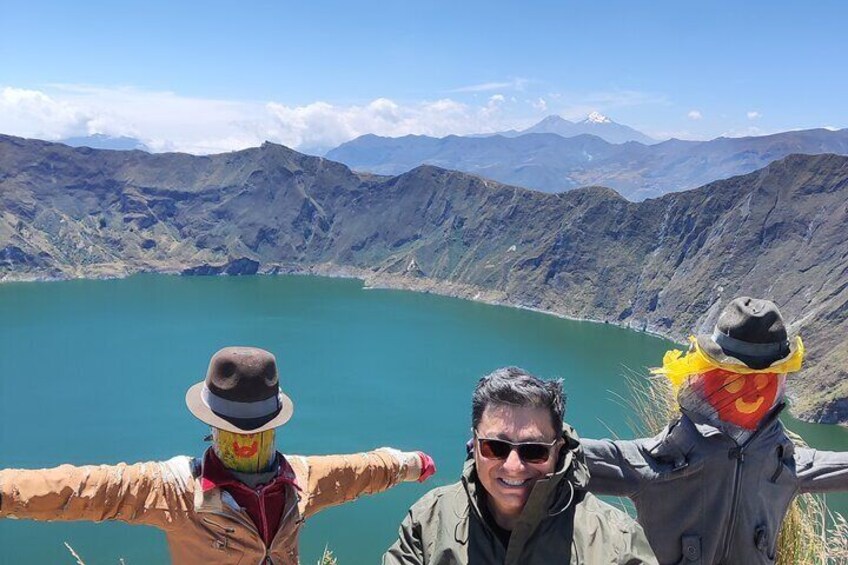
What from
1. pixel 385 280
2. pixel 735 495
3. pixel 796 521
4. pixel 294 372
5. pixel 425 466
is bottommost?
pixel 385 280

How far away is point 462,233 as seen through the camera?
14788 cm

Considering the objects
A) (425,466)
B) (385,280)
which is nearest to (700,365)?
(425,466)

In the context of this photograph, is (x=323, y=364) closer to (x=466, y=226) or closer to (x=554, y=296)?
(x=554, y=296)

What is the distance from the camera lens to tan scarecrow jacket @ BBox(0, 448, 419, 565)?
7.84ft

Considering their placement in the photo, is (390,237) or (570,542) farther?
(390,237)

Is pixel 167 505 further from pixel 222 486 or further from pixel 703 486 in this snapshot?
pixel 703 486

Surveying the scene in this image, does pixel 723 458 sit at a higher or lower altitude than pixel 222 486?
higher

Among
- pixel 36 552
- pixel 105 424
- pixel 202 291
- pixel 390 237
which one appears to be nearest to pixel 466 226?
pixel 390 237

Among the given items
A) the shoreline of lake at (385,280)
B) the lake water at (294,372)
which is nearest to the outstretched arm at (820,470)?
the lake water at (294,372)

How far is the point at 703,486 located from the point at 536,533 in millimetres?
1086

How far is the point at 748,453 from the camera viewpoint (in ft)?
9.06

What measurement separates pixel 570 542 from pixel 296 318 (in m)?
100

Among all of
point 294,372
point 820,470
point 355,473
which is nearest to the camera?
point 820,470

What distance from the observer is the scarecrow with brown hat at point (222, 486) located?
2518 mm
